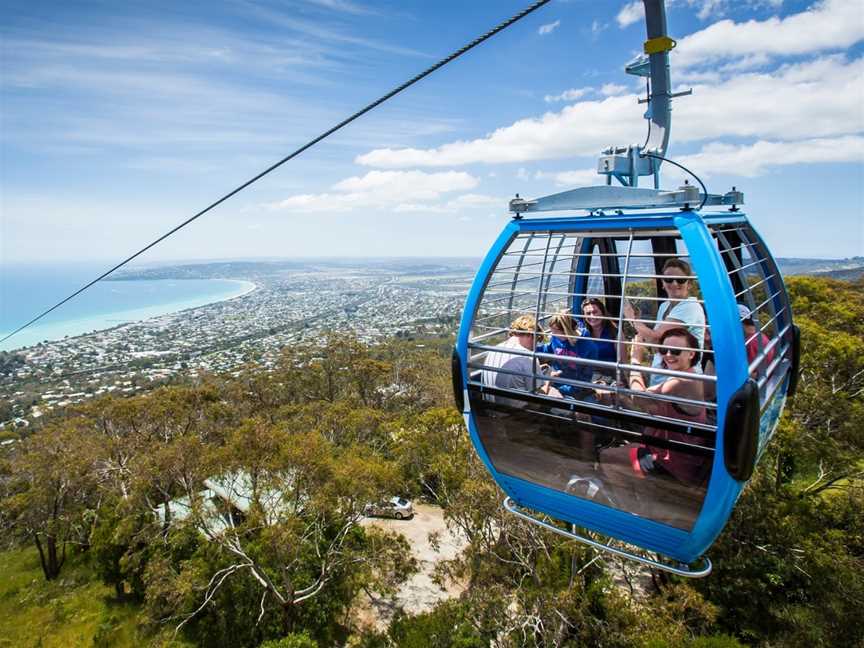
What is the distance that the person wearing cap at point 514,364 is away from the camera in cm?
279

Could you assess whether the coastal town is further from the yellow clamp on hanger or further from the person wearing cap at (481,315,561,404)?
the yellow clamp on hanger

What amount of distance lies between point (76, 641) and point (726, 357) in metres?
16.9

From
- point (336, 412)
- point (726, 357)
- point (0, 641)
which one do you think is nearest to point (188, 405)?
point (336, 412)

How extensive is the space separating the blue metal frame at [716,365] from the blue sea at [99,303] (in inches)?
2847

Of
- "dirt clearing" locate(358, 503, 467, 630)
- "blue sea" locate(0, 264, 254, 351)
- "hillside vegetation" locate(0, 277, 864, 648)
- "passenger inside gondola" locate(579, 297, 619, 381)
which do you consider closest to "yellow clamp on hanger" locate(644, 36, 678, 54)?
"passenger inside gondola" locate(579, 297, 619, 381)

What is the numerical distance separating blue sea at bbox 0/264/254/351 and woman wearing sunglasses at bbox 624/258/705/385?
73095mm

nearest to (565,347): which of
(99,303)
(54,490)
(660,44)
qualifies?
(660,44)

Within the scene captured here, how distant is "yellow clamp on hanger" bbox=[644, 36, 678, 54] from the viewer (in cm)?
285

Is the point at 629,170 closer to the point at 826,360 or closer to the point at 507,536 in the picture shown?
the point at 507,536

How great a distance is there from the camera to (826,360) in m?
11.4

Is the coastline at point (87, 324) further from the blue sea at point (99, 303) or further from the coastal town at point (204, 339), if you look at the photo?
the coastal town at point (204, 339)

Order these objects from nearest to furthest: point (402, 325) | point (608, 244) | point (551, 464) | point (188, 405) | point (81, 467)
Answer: point (551, 464)
point (608, 244)
point (81, 467)
point (188, 405)
point (402, 325)

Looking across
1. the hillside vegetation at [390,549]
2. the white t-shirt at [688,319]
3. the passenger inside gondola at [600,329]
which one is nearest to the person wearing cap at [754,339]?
the white t-shirt at [688,319]

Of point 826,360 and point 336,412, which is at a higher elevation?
point 826,360
